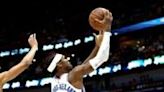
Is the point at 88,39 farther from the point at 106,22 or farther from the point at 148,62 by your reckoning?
the point at 106,22

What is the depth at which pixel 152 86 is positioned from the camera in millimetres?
10781

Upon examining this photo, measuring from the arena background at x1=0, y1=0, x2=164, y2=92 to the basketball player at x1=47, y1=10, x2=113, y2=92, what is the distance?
694 cm

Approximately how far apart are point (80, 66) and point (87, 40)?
9538mm

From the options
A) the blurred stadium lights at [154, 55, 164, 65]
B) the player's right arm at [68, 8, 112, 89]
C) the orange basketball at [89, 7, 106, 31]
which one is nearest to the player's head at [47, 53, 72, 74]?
the player's right arm at [68, 8, 112, 89]

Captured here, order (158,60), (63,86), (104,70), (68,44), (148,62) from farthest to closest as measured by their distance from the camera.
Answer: (68,44), (104,70), (148,62), (158,60), (63,86)

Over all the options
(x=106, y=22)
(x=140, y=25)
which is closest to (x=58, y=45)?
(x=140, y=25)

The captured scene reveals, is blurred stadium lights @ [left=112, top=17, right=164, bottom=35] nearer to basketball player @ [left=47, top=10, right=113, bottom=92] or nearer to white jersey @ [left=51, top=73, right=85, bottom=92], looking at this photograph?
basketball player @ [left=47, top=10, right=113, bottom=92]

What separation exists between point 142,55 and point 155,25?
0.96 m

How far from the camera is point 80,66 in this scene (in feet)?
10.7

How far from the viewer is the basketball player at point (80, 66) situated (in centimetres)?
309

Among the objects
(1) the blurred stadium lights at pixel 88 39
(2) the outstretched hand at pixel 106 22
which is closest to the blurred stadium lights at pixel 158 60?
(1) the blurred stadium lights at pixel 88 39

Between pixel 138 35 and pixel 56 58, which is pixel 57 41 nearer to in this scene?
pixel 138 35

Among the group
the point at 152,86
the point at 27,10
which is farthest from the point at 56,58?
the point at 27,10

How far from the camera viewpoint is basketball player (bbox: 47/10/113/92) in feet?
10.1
